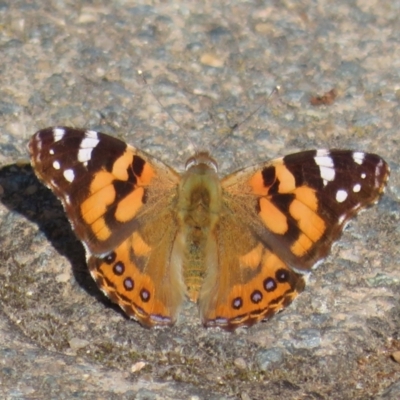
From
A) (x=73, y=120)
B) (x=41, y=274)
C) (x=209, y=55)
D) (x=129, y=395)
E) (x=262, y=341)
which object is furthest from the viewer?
(x=209, y=55)

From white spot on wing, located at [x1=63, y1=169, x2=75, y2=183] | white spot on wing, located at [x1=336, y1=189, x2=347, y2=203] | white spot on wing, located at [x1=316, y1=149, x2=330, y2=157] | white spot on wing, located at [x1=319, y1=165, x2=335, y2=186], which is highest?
white spot on wing, located at [x1=316, y1=149, x2=330, y2=157]

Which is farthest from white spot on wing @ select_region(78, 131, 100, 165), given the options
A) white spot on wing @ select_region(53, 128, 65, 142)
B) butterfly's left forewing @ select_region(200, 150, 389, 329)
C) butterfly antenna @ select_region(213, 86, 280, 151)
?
butterfly antenna @ select_region(213, 86, 280, 151)

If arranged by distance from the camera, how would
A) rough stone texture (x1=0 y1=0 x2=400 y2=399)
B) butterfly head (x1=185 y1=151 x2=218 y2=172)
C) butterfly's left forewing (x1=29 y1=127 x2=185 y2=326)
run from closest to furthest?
rough stone texture (x1=0 y1=0 x2=400 y2=399), butterfly's left forewing (x1=29 y1=127 x2=185 y2=326), butterfly head (x1=185 y1=151 x2=218 y2=172)

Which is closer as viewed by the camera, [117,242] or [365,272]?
[117,242]

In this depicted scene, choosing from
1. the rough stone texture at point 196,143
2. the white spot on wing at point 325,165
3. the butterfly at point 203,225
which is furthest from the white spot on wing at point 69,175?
the white spot on wing at point 325,165

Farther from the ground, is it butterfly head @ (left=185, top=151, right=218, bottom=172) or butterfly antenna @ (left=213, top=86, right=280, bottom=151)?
butterfly head @ (left=185, top=151, right=218, bottom=172)

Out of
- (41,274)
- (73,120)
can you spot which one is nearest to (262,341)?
(41,274)

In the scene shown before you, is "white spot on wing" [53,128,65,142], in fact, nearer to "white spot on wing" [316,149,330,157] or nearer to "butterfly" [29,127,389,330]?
"butterfly" [29,127,389,330]

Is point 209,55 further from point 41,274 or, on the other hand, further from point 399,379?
point 399,379

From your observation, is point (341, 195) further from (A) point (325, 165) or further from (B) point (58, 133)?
(B) point (58, 133)
